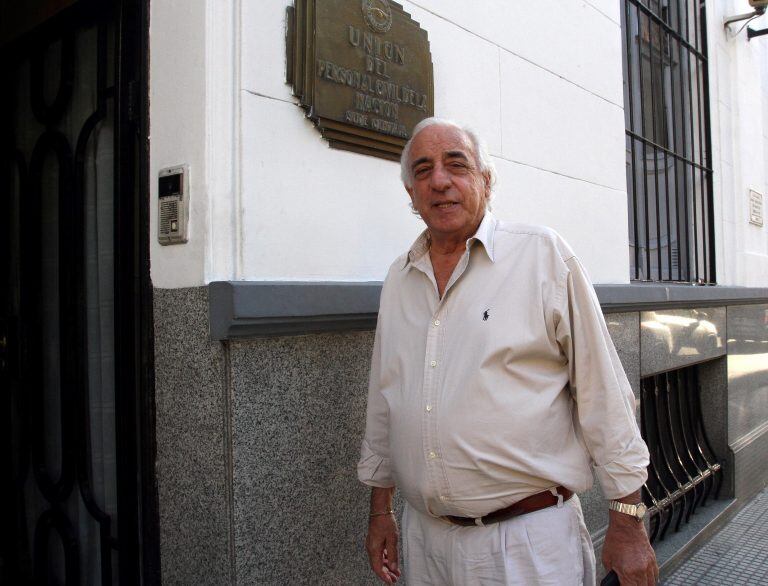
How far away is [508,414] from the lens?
73.0 inches

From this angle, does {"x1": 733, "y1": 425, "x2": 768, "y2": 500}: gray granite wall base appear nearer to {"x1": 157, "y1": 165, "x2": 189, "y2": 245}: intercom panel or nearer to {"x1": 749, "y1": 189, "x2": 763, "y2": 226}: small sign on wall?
{"x1": 749, "y1": 189, "x2": 763, "y2": 226}: small sign on wall

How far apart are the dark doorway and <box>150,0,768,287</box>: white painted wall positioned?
0.23 m

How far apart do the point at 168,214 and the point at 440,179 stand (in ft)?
3.14

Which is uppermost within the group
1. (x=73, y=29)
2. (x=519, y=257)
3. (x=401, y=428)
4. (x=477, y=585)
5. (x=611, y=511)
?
(x=73, y=29)

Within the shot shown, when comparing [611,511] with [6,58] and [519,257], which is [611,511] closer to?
[519,257]

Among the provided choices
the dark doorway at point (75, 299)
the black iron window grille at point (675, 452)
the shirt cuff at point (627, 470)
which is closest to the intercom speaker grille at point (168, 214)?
the dark doorway at point (75, 299)

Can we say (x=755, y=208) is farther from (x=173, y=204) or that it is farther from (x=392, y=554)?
(x=173, y=204)

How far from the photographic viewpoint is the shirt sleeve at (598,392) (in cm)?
189

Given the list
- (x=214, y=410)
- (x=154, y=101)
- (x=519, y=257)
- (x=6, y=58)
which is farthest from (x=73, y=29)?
(x=519, y=257)

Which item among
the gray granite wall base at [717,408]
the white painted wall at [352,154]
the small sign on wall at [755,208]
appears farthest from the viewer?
the small sign on wall at [755,208]

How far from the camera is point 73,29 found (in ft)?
9.37

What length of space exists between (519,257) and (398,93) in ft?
3.79

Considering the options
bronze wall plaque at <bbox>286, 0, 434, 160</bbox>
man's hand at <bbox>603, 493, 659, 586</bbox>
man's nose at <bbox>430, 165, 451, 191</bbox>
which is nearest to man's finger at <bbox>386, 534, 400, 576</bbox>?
man's hand at <bbox>603, 493, 659, 586</bbox>

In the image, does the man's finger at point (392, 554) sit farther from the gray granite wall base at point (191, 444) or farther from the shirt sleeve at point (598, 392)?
the shirt sleeve at point (598, 392)
